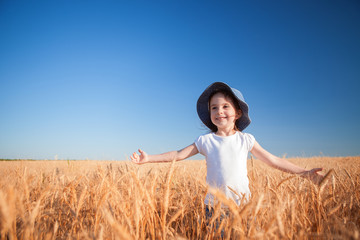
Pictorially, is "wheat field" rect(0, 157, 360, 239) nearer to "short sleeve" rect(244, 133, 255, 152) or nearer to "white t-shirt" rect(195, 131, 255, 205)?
"white t-shirt" rect(195, 131, 255, 205)

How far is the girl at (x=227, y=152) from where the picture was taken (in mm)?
1846

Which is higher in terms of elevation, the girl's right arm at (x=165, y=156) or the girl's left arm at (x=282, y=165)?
the girl's right arm at (x=165, y=156)

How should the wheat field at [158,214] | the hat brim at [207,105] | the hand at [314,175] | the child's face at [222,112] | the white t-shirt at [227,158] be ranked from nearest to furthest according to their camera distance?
the wheat field at [158,214]
the hand at [314,175]
the white t-shirt at [227,158]
the child's face at [222,112]
the hat brim at [207,105]

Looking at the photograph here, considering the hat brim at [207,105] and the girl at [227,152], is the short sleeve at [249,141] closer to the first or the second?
the girl at [227,152]

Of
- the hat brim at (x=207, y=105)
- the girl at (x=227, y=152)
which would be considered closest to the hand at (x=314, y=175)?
the girl at (x=227, y=152)

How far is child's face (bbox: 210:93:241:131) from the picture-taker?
78.2 inches

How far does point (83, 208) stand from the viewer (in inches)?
56.3

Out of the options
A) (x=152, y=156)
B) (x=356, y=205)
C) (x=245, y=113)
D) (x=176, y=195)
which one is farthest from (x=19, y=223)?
(x=356, y=205)

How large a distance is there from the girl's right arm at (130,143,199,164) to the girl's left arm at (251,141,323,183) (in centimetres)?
63

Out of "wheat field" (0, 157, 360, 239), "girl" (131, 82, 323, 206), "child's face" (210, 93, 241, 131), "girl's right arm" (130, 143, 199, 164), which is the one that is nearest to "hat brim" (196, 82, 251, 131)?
"girl" (131, 82, 323, 206)

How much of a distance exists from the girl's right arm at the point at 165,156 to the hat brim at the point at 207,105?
0.52m

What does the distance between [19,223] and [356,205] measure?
8.06ft

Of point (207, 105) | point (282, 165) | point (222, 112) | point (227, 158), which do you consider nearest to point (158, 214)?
point (227, 158)

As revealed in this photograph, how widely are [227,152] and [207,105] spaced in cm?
73
